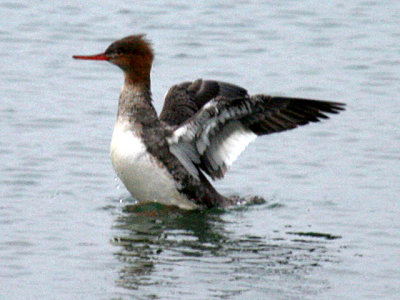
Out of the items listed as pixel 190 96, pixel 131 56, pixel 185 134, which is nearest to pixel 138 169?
pixel 185 134

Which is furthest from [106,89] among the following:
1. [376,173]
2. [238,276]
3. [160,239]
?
[238,276]

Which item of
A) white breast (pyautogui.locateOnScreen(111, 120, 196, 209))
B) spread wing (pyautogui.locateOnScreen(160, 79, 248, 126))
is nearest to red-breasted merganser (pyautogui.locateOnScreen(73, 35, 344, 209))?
white breast (pyautogui.locateOnScreen(111, 120, 196, 209))

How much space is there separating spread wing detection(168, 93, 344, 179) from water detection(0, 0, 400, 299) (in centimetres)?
54

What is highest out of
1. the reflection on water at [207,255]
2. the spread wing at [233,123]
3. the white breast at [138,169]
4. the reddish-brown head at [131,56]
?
the reddish-brown head at [131,56]

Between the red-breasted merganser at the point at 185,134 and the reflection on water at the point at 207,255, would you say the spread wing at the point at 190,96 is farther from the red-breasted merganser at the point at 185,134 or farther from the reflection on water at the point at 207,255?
the reflection on water at the point at 207,255

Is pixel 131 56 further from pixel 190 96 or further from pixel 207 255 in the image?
pixel 207 255

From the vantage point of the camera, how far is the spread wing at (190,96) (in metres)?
10.2

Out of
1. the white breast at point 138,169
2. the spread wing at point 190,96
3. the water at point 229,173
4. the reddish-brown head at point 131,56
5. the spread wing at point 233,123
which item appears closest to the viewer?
the water at point 229,173

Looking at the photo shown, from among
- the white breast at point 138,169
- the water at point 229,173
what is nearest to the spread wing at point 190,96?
the white breast at point 138,169

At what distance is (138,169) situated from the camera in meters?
9.38

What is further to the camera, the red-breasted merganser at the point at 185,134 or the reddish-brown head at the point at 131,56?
the reddish-brown head at the point at 131,56

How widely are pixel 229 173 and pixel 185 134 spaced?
159 cm

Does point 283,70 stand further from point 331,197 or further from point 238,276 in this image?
point 238,276

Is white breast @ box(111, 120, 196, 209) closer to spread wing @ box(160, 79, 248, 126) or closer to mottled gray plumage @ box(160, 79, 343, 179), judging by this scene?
mottled gray plumage @ box(160, 79, 343, 179)
